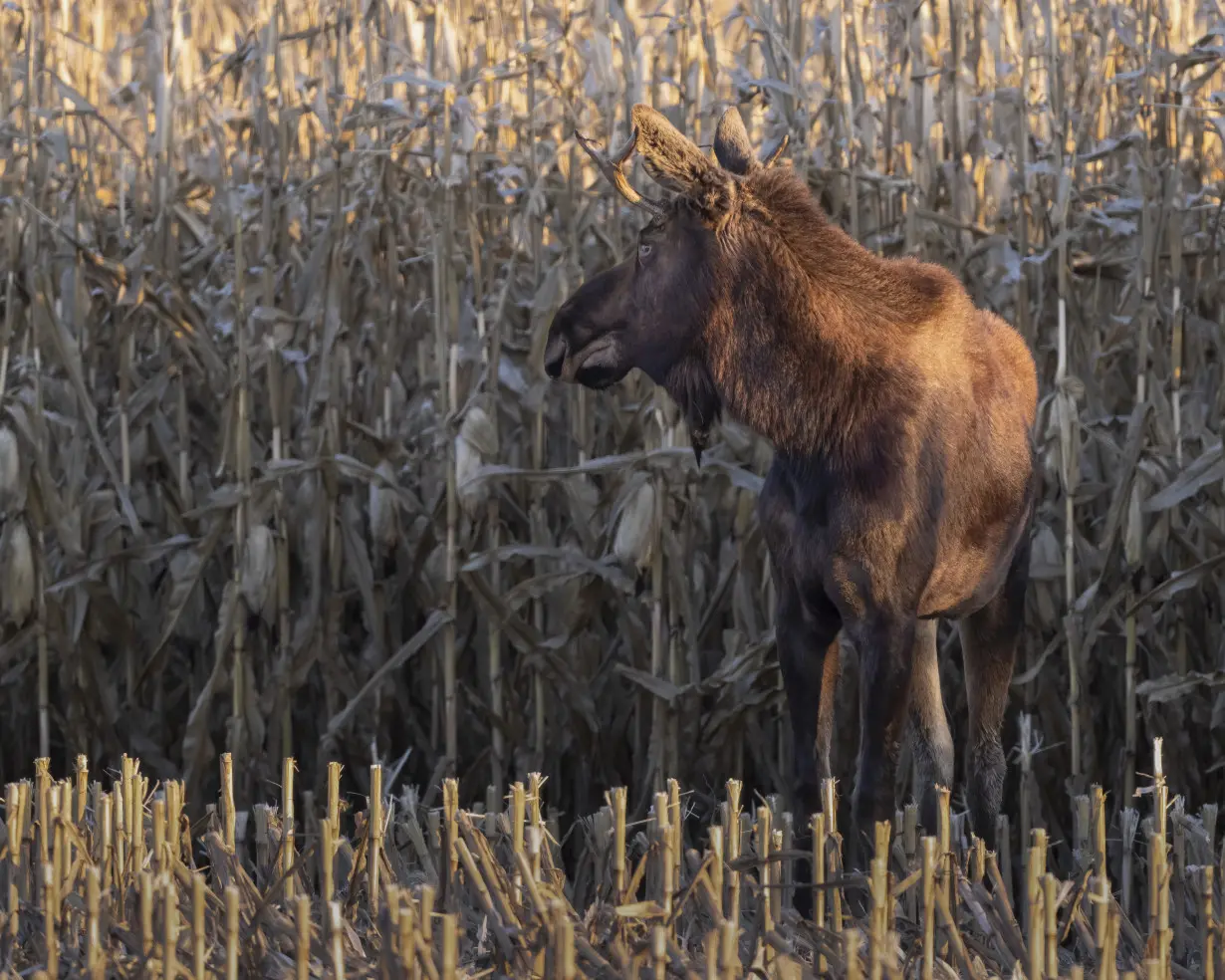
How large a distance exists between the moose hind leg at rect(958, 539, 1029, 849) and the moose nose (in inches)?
48.3

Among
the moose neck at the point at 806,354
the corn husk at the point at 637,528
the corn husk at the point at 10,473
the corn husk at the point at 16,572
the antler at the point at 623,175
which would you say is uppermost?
the antler at the point at 623,175

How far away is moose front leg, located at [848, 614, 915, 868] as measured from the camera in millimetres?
3828

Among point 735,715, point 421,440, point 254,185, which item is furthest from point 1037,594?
point 254,185

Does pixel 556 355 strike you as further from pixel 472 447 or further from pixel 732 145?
pixel 472 447

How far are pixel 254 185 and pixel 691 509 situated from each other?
6.31 ft

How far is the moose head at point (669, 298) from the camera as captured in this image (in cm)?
387

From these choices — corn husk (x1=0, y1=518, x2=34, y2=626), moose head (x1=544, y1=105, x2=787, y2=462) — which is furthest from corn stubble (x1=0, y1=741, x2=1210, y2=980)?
corn husk (x1=0, y1=518, x2=34, y2=626)

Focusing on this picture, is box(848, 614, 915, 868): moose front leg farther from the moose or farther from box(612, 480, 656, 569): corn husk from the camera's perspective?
box(612, 480, 656, 569): corn husk

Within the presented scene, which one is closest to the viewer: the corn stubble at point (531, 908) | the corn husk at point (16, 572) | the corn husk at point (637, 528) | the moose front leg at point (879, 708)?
the corn stubble at point (531, 908)

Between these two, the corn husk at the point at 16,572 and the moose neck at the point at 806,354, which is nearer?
the moose neck at the point at 806,354

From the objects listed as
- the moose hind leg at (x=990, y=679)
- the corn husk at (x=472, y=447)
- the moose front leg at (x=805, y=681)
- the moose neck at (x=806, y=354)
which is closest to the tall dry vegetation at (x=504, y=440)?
the corn husk at (x=472, y=447)

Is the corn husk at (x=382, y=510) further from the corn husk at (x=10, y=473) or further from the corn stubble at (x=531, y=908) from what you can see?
the corn stubble at (x=531, y=908)

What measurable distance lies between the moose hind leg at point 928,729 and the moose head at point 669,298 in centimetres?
88

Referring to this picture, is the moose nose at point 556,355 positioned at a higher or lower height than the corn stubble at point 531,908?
higher
